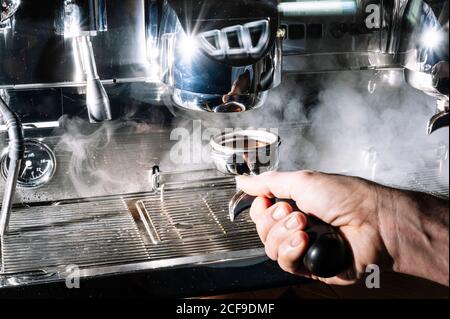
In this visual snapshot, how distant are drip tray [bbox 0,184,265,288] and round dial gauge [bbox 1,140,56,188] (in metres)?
0.06

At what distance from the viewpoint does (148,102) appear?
1401 mm

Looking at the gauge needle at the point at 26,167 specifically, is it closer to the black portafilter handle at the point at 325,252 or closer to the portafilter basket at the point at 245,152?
the portafilter basket at the point at 245,152

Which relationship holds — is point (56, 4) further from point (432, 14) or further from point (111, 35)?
point (432, 14)

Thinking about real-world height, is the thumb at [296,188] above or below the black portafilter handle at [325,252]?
above

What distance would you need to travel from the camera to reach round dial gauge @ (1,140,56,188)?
4.43 feet

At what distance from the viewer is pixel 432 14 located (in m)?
1.29

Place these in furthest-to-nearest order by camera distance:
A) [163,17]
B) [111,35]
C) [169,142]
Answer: [169,142] < [111,35] < [163,17]

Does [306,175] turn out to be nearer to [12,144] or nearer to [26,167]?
[12,144]

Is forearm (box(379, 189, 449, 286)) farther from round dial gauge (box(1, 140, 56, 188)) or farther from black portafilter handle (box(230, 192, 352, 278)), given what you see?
round dial gauge (box(1, 140, 56, 188))

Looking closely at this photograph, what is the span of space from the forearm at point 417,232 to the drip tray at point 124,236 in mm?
360

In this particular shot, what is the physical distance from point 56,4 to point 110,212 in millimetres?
440

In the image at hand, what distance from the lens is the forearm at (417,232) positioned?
0.70m

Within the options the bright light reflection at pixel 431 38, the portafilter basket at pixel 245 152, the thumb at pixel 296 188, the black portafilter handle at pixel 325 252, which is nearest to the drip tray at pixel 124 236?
the portafilter basket at pixel 245 152

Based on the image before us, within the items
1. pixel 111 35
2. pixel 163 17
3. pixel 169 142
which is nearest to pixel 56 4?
pixel 111 35
